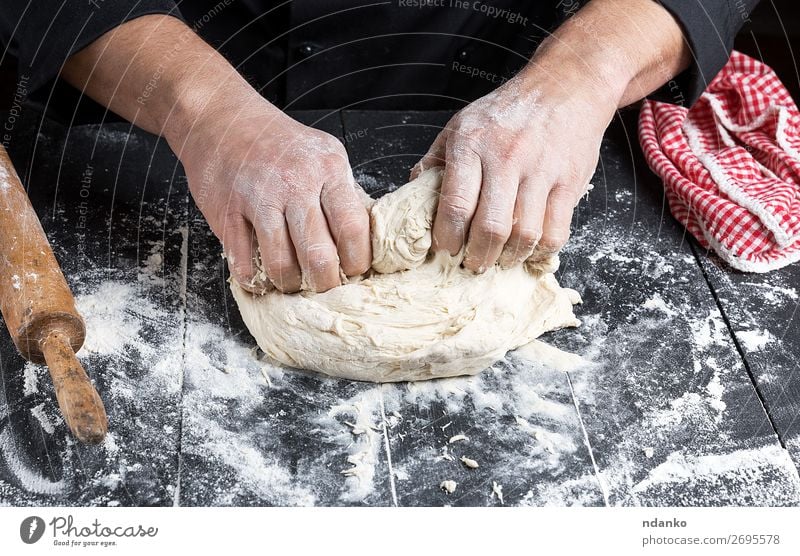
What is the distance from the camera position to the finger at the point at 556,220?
1.44 m

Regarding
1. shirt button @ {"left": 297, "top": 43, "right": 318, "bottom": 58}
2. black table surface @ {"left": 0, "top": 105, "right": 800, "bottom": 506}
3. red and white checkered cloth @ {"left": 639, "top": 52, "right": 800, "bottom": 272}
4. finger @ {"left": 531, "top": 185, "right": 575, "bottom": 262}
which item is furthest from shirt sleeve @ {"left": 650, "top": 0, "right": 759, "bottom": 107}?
shirt button @ {"left": 297, "top": 43, "right": 318, "bottom": 58}

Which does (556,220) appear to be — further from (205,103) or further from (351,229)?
(205,103)

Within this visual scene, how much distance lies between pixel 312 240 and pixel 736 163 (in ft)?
3.15

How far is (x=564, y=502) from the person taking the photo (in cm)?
127

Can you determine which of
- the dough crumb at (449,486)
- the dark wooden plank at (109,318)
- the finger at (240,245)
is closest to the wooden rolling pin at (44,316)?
the dark wooden plank at (109,318)

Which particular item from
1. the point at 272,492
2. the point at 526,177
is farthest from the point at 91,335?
the point at 526,177

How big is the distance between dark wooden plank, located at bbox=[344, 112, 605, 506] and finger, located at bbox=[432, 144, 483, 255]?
0.24 meters

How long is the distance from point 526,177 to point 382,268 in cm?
27

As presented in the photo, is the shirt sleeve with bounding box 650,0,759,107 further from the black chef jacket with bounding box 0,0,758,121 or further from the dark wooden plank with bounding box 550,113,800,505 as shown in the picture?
the dark wooden plank with bounding box 550,113,800,505

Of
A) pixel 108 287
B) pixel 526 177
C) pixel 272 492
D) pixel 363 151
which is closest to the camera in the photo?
pixel 272 492

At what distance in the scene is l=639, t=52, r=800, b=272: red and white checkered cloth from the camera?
168cm

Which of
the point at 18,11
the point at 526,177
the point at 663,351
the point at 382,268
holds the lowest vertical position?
the point at 663,351

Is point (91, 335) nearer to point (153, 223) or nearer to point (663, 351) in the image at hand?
point (153, 223)

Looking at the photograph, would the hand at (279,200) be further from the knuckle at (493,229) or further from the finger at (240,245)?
the knuckle at (493,229)
